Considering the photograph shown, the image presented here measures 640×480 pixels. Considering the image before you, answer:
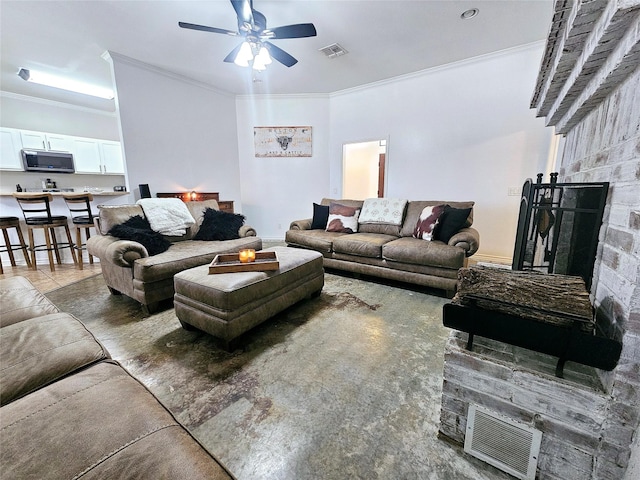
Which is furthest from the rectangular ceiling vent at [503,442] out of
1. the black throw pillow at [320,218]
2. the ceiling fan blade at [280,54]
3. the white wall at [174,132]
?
the white wall at [174,132]

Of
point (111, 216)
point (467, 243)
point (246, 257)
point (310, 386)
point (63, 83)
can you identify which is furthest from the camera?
point (63, 83)

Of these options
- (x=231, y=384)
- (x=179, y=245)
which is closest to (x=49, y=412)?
(x=231, y=384)

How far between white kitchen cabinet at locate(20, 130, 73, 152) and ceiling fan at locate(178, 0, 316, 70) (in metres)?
4.75

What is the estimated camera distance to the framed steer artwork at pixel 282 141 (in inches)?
202

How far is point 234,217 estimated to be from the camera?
3.38 metres

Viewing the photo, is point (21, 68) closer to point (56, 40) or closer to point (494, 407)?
point (56, 40)

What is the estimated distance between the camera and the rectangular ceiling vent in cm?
95

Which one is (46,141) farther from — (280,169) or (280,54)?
(280,54)

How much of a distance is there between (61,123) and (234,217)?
504cm

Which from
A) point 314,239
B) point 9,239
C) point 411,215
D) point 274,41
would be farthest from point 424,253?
point 9,239

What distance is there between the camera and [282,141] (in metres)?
5.20

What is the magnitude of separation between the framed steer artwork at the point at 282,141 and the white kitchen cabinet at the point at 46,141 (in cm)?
378

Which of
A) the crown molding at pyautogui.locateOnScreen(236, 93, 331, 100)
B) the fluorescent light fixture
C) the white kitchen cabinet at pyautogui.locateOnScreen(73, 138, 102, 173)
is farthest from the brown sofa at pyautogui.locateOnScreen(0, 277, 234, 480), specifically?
the white kitchen cabinet at pyautogui.locateOnScreen(73, 138, 102, 173)

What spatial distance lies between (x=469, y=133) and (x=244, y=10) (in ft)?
10.4
